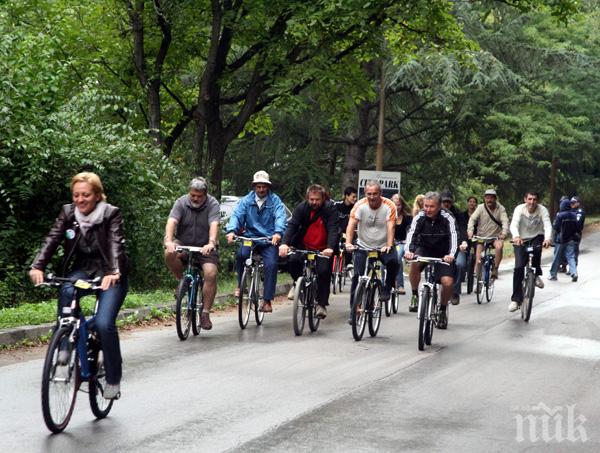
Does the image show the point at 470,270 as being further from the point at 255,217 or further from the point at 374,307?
the point at 255,217

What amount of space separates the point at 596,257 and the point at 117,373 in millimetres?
29046

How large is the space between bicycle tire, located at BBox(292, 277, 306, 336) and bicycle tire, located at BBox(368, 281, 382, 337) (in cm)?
84

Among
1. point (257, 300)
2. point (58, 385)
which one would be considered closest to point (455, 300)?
point (257, 300)

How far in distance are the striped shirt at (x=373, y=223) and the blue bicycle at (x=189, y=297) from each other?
2.24m

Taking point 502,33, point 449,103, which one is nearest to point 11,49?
point 449,103

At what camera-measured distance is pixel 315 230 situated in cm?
1330

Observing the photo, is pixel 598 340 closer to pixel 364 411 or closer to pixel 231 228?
pixel 231 228

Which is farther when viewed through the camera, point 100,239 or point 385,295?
point 385,295

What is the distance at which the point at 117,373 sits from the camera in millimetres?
7391

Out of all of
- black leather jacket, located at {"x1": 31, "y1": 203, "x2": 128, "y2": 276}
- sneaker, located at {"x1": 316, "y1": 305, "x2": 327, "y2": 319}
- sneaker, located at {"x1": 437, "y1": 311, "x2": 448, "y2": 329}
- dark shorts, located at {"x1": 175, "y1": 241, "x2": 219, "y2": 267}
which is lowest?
sneaker, located at {"x1": 437, "y1": 311, "x2": 448, "y2": 329}

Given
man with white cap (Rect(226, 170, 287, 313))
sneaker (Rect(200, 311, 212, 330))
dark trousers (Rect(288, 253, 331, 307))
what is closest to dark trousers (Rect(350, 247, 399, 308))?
dark trousers (Rect(288, 253, 331, 307))

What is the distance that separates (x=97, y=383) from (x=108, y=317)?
528mm

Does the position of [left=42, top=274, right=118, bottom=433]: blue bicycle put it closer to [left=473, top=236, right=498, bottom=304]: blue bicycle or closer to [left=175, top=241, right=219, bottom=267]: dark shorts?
[left=175, top=241, right=219, bottom=267]: dark shorts

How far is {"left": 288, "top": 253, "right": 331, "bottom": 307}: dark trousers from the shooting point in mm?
13297
